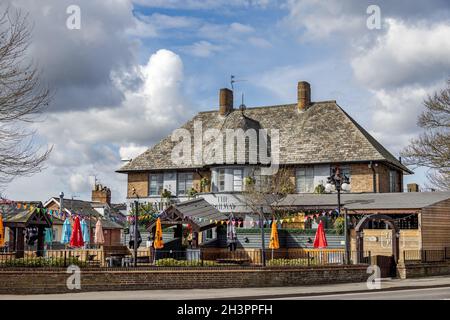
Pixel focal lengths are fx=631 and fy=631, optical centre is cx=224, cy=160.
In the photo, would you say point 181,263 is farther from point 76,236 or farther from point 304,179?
point 304,179

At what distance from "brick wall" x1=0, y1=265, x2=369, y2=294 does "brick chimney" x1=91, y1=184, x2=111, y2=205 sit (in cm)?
5013

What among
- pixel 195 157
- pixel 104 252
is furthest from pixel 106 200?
pixel 104 252

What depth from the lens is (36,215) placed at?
32.6 meters

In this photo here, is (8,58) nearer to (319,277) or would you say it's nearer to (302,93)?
(319,277)

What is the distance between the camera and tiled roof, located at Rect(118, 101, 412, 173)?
4662 centimetres

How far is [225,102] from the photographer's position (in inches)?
2128

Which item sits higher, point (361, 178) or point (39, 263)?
point (361, 178)

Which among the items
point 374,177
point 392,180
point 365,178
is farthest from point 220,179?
point 392,180

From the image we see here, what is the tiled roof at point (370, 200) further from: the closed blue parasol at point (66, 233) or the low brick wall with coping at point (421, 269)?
the closed blue parasol at point (66, 233)

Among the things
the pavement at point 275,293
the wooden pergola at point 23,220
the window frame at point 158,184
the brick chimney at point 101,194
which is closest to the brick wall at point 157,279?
the pavement at point 275,293

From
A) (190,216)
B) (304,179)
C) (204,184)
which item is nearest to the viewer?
(190,216)

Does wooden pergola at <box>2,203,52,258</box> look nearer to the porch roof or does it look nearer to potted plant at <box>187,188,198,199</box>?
the porch roof

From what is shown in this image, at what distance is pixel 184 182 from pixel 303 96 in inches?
476
